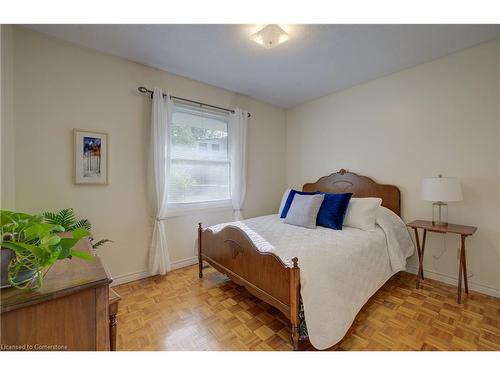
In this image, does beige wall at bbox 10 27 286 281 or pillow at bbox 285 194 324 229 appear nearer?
beige wall at bbox 10 27 286 281

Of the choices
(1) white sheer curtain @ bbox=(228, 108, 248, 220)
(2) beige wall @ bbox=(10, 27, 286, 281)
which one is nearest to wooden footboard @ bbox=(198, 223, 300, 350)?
(2) beige wall @ bbox=(10, 27, 286, 281)

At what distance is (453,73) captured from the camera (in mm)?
2273

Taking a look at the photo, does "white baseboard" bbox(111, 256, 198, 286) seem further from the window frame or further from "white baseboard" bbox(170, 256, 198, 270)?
the window frame

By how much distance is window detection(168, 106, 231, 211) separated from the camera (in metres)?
2.77

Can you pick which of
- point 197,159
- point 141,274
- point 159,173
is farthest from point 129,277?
point 197,159

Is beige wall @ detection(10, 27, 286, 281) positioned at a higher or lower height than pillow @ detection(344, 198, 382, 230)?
higher

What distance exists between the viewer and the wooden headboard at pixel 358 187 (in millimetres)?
2695

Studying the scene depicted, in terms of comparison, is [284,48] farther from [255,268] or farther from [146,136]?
[255,268]

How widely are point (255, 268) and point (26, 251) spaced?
1.39 metres

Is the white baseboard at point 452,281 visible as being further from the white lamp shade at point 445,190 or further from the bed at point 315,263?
the white lamp shade at point 445,190

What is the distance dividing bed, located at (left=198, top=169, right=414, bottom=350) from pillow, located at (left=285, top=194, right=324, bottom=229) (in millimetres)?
97

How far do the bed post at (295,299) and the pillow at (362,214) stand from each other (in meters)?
1.26
